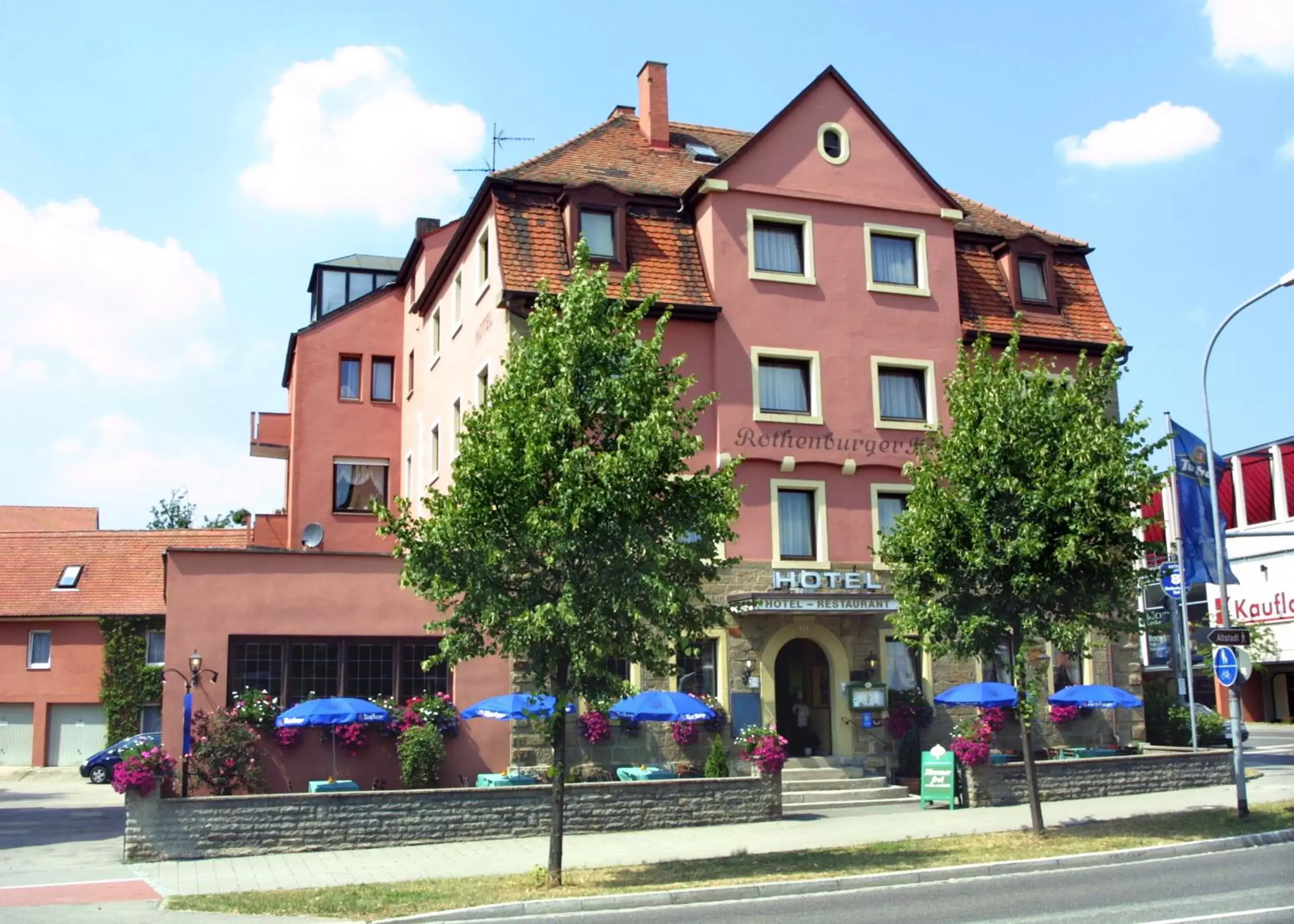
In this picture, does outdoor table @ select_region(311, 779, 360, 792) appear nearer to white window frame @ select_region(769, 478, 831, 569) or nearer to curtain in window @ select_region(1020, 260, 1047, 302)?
white window frame @ select_region(769, 478, 831, 569)

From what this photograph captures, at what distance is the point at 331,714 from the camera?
2228 centimetres

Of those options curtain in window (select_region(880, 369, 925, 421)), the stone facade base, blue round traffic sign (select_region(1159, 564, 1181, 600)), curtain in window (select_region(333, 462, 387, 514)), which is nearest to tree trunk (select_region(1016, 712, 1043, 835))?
the stone facade base

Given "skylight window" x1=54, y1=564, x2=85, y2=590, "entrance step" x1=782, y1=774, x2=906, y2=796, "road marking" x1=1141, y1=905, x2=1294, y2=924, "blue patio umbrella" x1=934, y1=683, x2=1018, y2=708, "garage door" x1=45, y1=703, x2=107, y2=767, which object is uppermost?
"skylight window" x1=54, y1=564, x2=85, y2=590

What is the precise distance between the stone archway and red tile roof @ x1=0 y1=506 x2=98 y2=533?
44.1m

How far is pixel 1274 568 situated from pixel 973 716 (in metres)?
36.1

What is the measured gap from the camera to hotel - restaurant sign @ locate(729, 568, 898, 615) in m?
25.5

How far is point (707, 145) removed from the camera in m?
32.4

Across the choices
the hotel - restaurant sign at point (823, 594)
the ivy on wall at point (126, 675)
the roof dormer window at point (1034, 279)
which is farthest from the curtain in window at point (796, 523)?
the ivy on wall at point (126, 675)

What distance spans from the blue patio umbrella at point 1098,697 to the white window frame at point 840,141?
12.3m

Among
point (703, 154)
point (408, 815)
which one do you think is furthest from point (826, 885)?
point (703, 154)

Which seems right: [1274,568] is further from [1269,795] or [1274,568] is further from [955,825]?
[955,825]

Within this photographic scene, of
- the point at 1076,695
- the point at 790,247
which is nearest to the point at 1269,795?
the point at 1076,695

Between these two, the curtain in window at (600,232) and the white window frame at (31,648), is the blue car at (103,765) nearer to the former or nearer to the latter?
the white window frame at (31,648)

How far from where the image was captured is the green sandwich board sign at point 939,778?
23.1 metres
